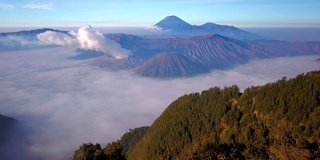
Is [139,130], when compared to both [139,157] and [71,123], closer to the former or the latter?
[139,157]

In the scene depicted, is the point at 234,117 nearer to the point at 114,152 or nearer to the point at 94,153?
the point at 114,152

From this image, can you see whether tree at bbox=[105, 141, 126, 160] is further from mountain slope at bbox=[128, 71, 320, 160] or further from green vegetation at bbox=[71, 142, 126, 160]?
mountain slope at bbox=[128, 71, 320, 160]

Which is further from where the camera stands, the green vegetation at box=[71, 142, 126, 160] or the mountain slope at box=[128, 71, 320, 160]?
the mountain slope at box=[128, 71, 320, 160]

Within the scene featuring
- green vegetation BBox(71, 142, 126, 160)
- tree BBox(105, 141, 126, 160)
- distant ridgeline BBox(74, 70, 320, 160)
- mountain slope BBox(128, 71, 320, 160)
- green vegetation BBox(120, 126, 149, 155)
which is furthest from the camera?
green vegetation BBox(120, 126, 149, 155)

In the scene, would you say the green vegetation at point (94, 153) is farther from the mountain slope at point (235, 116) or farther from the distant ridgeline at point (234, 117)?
the mountain slope at point (235, 116)

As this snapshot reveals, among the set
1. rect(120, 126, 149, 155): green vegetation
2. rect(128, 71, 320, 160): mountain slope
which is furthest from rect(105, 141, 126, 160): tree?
rect(120, 126, 149, 155): green vegetation

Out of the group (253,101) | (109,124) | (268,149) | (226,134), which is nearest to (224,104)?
(253,101)

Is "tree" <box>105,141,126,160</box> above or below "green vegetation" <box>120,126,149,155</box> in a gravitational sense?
above

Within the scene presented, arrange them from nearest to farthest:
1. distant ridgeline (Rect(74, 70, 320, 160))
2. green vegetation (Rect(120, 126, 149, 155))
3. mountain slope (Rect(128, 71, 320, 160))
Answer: distant ridgeline (Rect(74, 70, 320, 160)), mountain slope (Rect(128, 71, 320, 160)), green vegetation (Rect(120, 126, 149, 155))

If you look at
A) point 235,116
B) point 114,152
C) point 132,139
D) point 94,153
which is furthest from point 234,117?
point 132,139
